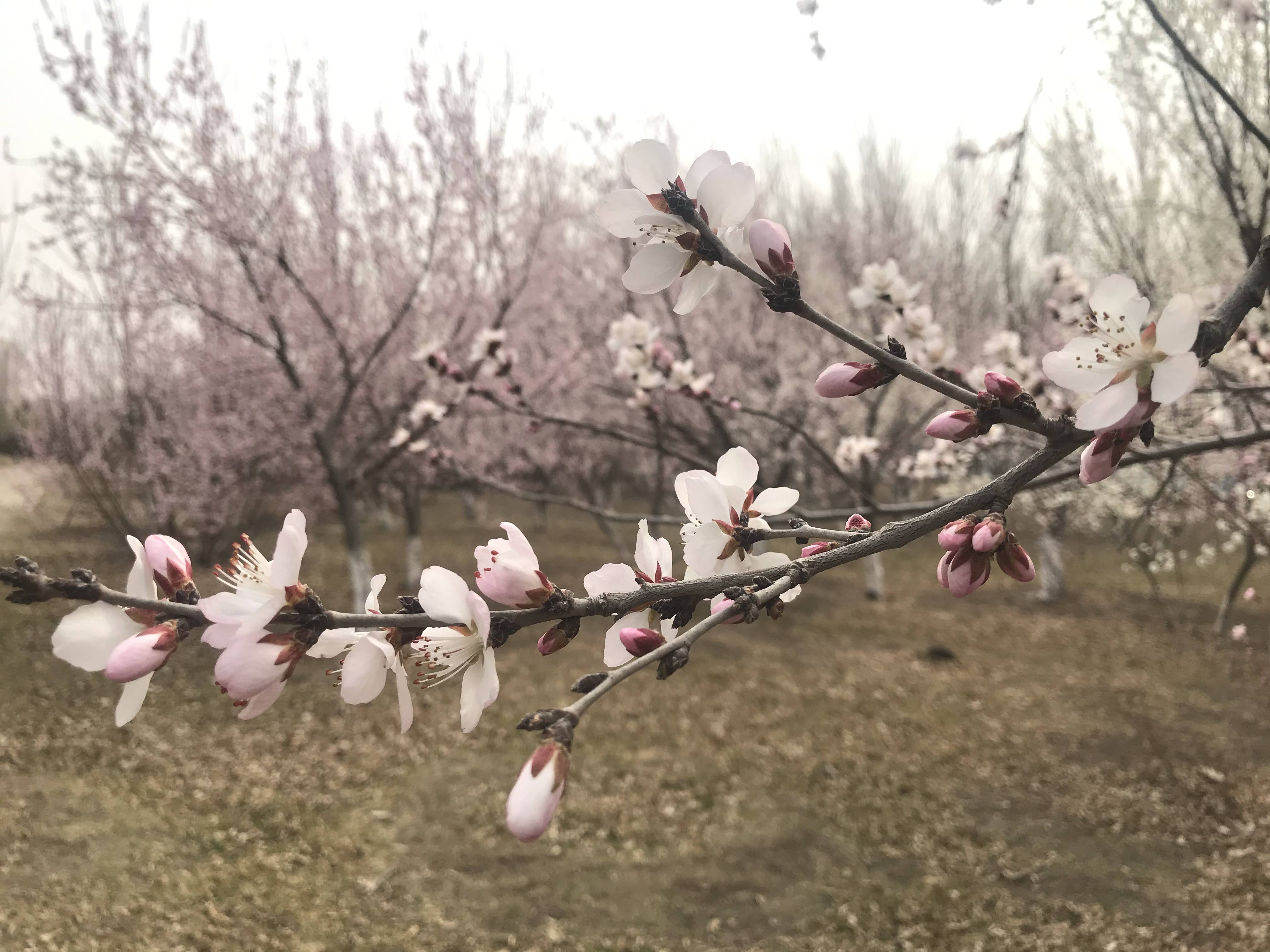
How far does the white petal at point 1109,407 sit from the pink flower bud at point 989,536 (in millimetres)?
126

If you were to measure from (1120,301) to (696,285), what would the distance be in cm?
47

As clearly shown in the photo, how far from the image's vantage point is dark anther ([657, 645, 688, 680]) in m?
0.70

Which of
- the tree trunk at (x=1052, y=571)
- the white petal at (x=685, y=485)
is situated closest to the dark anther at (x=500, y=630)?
the white petal at (x=685, y=485)

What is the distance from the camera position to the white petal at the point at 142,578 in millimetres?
780

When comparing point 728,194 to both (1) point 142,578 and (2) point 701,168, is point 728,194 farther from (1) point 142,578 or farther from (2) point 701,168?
(1) point 142,578

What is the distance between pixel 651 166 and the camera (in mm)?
803

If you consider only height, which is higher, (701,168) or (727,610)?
(701,168)

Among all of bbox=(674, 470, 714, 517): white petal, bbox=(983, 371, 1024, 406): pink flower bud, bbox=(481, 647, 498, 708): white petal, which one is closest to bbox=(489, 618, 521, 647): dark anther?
bbox=(481, 647, 498, 708): white petal

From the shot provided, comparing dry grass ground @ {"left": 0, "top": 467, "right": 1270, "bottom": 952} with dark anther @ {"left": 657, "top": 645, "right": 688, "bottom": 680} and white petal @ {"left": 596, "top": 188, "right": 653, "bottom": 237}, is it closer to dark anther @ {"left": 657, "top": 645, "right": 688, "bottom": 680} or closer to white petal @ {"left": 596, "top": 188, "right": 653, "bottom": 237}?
dark anther @ {"left": 657, "top": 645, "right": 688, "bottom": 680}

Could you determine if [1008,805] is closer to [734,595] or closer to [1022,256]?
[734,595]

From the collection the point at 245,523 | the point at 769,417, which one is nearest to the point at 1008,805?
the point at 769,417

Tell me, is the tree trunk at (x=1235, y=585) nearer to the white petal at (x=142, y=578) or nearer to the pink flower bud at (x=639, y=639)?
the pink flower bud at (x=639, y=639)

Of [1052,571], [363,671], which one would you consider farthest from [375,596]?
[1052,571]

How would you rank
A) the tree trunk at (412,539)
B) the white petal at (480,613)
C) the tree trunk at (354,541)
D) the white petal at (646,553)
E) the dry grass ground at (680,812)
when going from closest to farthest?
the white petal at (480,613), the white petal at (646,553), the dry grass ground at (680,812), the tree trunk at (354,541), the tree trunk at (412,539)
